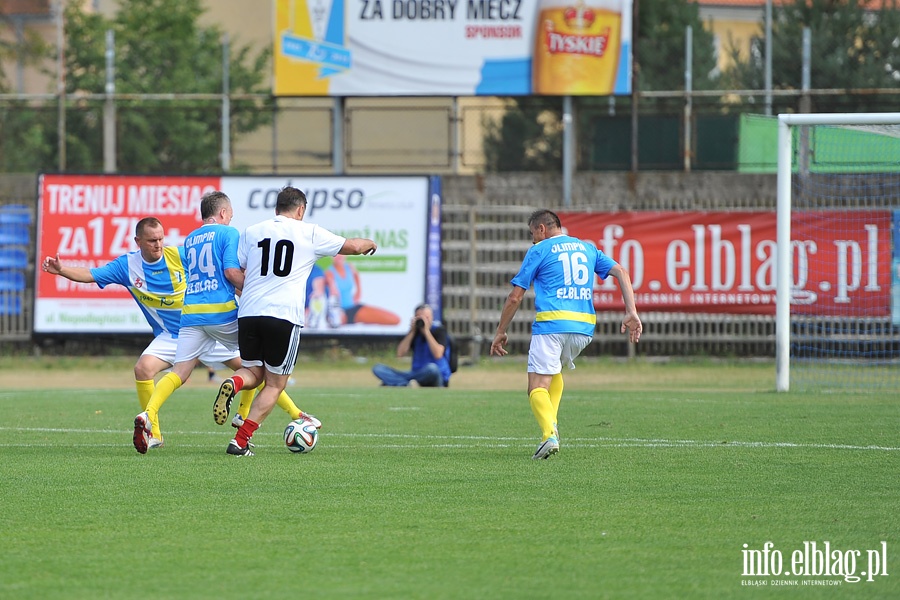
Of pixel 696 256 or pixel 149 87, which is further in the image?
pixel 149 87

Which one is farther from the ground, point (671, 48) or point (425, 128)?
point (671, 48)

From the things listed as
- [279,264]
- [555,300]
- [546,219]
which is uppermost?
[546,219]

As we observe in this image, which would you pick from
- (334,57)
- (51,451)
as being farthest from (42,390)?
(334,57)

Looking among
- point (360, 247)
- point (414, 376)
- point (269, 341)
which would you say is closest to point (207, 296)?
point (269, 341)

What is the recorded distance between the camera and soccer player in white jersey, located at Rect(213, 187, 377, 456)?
936 cm

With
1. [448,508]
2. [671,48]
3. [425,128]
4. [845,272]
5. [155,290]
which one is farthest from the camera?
[671,48]

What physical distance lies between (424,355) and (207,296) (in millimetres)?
8570

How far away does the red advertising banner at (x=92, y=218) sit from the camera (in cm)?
2289

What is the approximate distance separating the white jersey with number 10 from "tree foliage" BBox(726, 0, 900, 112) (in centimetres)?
2135

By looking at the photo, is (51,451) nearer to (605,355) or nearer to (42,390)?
(42,390)

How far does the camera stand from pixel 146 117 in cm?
3030

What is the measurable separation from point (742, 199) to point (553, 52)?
424cm

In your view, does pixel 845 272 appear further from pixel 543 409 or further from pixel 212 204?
pixel 212 204

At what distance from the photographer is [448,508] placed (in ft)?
23.4
